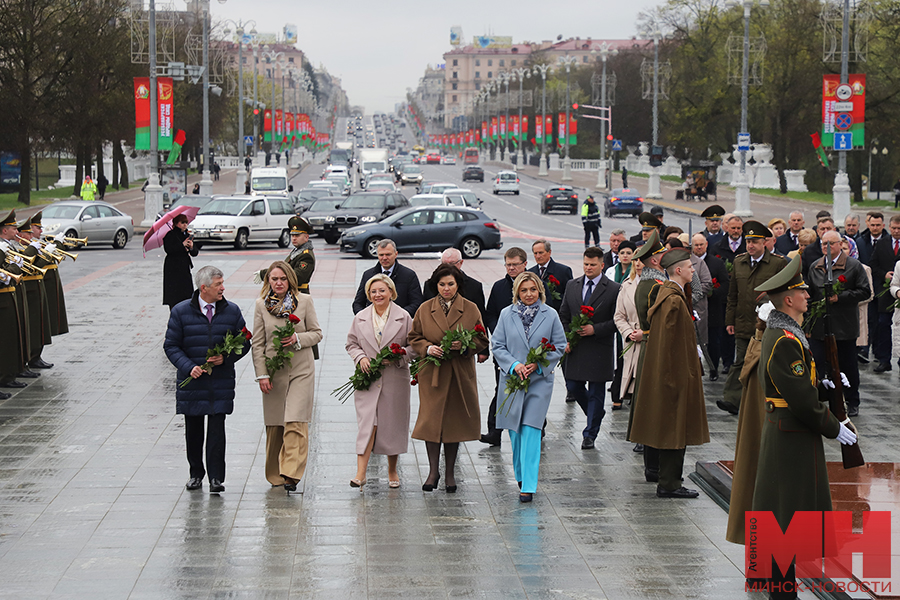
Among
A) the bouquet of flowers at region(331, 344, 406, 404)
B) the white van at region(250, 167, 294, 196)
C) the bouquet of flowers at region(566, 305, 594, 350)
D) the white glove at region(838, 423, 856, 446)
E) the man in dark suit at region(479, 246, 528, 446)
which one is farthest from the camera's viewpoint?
the white van at region(250, 167, 294, 196)

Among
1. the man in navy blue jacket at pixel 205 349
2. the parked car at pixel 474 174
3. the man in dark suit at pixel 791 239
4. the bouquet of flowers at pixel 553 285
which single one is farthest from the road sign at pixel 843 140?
the parked car at pixel 474 174

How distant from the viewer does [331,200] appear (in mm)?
39781

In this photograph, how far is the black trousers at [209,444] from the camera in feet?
27.2

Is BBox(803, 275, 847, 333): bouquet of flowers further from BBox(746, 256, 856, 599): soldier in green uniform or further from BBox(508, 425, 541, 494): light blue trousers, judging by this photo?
BBox(746, 256, 856, 599): soldier in green uniform

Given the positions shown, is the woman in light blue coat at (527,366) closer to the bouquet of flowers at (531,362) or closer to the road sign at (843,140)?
the bouquet of flowers at (531,362)

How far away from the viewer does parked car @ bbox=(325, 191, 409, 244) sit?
35.6 m

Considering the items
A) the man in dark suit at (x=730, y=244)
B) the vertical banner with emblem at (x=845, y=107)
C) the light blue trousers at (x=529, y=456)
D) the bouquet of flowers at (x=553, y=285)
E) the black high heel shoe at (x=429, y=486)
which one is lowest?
the black high heel shoe at (x=429, y=486)

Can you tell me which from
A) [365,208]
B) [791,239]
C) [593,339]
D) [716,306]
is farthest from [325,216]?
[593,339]

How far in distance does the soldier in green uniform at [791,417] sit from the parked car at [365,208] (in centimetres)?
2964

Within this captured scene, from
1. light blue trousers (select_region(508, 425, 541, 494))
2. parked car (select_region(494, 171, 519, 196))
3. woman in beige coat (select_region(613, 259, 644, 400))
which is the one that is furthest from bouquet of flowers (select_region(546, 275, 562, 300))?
parked car (select_region(494, 171, 519, 196))

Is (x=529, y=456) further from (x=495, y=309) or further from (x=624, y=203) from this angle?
(x=624, y=203)

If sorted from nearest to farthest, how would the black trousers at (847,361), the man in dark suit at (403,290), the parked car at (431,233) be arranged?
the man in dark suit at (403,290)
the black trousers at (847,361)
the parked car at (431,233)

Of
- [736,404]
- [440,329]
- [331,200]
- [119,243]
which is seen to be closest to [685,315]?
[440,329]

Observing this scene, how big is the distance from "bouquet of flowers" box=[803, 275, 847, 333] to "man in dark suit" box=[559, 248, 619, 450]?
260 cm
